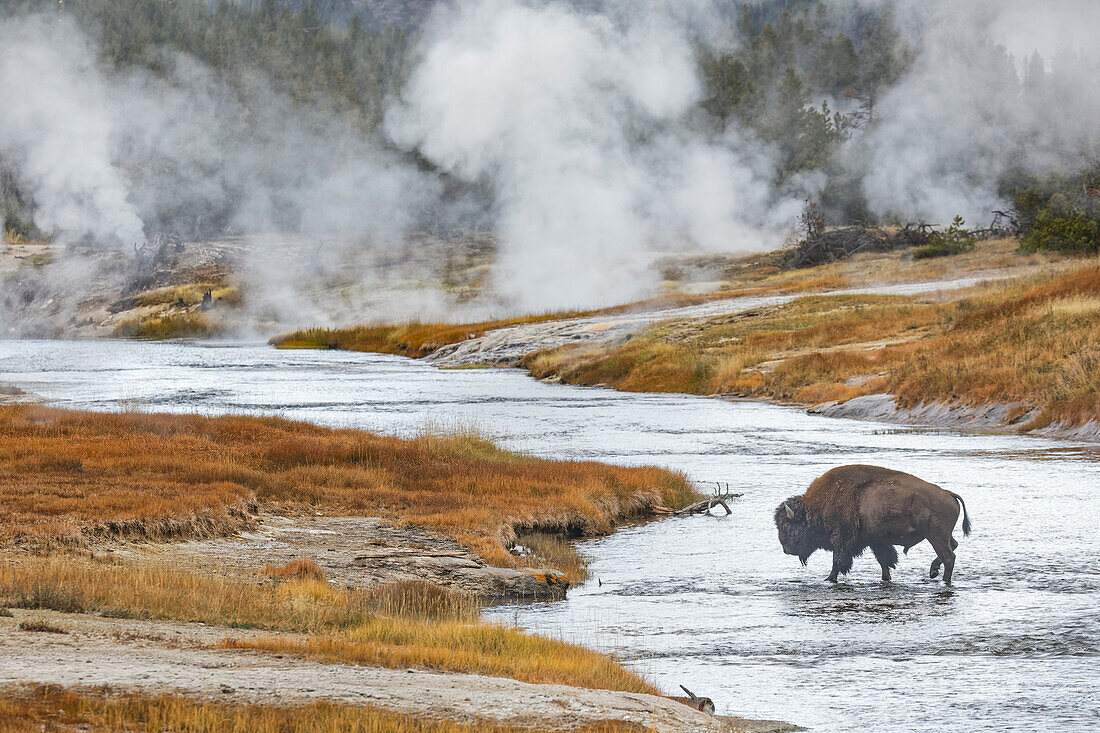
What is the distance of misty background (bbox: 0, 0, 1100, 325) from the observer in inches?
3442

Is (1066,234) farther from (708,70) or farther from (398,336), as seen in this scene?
(708,70)

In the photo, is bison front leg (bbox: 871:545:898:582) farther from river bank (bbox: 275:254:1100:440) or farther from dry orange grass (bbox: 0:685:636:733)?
river bank (bbox: 275:254:1100:440)

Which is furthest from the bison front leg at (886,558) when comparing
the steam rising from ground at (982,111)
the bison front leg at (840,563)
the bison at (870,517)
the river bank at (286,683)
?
the steam rising from ground at (982,111)

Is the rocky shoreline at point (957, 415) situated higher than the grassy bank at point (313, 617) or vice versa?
the rocky shoreline at point (957, 415)

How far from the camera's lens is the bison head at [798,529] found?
13.6 m

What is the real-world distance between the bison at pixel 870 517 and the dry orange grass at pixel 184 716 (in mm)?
6379

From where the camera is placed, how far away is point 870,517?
12688mm

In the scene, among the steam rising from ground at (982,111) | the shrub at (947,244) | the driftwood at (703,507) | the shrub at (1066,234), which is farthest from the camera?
the steam rising from ground at (982,111)

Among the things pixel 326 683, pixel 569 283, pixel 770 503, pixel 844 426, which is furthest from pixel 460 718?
pixel 569 283

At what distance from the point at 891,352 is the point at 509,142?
49.1 metres

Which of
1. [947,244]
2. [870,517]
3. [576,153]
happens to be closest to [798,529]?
[870,517]

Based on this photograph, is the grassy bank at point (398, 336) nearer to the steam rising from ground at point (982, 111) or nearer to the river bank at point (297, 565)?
the steam rising from ground at point (982, 111)

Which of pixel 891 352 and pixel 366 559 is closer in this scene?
pixel 366 559

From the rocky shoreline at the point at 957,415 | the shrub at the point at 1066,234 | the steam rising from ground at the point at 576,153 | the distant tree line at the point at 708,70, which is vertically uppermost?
the distant tree line at the point at 708,70
